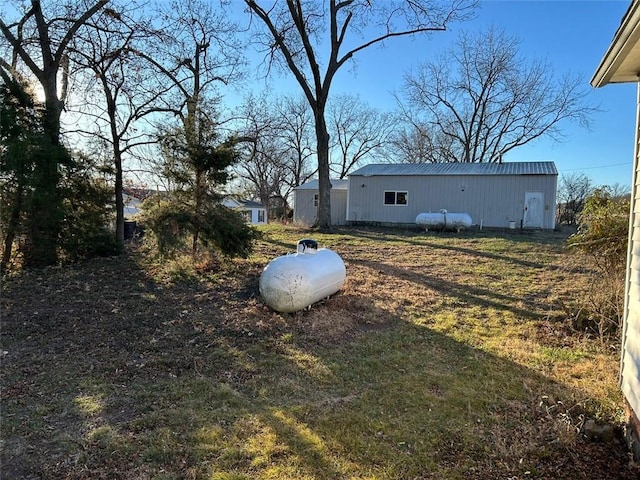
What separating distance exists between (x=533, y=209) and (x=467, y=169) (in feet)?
10.6

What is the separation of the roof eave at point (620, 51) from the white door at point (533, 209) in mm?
14645

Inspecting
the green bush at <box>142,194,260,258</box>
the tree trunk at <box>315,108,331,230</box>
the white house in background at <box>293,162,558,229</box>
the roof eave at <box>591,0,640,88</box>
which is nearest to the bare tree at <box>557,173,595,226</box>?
the white house in background at <box>293,162,558,229</box>

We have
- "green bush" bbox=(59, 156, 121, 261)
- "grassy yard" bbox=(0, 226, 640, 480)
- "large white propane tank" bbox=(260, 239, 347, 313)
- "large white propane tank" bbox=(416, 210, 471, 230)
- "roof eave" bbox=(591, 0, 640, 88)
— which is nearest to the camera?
"roof eave" bbox=(591, 0, 640, 88)

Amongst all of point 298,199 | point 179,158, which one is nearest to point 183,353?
point 179,158

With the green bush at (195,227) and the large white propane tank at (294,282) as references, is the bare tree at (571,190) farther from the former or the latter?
the large white propane tank at (294,282)

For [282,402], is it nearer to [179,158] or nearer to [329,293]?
[329,293]

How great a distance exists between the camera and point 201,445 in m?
2.65

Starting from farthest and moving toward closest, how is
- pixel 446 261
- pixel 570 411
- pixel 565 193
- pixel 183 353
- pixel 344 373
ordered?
pixel 565 193
pixel 446 261
pixel 183 353
pixel 344 373
pixel 570 411

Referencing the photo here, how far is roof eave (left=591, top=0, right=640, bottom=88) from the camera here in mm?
2393

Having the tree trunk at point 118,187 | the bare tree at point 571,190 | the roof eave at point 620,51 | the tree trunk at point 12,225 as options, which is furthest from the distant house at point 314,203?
the roof eave at point 620,51

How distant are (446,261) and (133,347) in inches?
282

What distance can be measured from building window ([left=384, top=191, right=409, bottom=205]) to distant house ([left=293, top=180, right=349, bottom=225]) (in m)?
2.64

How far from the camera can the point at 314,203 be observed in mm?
22219

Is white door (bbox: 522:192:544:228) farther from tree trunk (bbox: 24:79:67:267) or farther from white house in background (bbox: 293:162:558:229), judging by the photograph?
tree trunk (bbox: 24:79:67:267)
